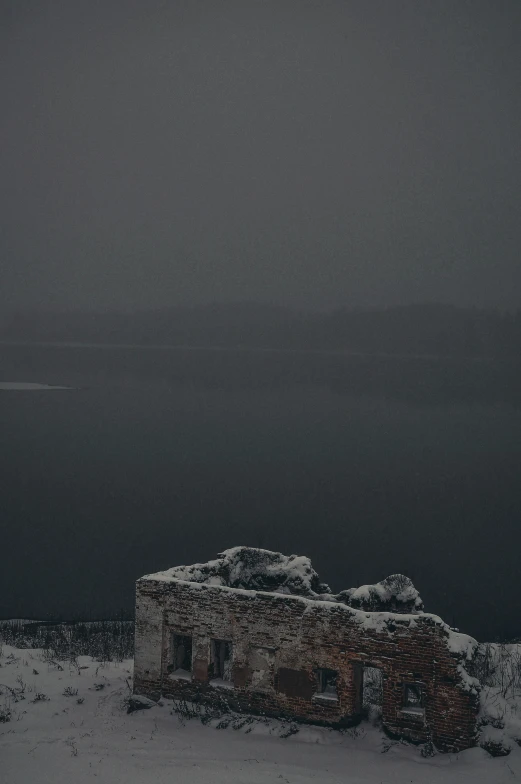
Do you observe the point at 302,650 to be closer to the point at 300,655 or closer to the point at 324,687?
the point at 300,655

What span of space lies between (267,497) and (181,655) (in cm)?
5463

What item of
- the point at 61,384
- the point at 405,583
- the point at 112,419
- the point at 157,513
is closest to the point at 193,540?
the point at 157,513

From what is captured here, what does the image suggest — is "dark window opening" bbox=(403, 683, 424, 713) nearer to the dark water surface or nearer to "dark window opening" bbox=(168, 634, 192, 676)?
"dark window opening" bbox=(168, 634, 192, 676)

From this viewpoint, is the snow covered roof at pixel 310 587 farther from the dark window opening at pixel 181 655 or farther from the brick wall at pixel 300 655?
the dark window opening at pixel 181 655

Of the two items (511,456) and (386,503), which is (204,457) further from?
(511,456)

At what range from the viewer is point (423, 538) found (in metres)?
57.3

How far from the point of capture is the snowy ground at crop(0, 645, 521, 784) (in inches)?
475

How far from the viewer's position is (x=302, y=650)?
13.7 m

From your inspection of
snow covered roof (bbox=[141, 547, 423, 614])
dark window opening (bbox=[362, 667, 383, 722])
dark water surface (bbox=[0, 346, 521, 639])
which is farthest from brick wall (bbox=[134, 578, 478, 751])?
dark water surface (bbox=[0, 346, 521, 639])

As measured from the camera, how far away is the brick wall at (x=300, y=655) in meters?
12.6

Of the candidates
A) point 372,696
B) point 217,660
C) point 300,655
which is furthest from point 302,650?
point 372,696

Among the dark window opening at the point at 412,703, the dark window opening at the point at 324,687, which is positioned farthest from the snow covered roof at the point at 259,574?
the dark window opening at the point at 412,703

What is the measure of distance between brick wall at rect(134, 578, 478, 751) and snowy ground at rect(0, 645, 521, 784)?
0.43 m

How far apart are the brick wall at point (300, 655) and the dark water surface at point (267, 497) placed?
2743 centimetres
